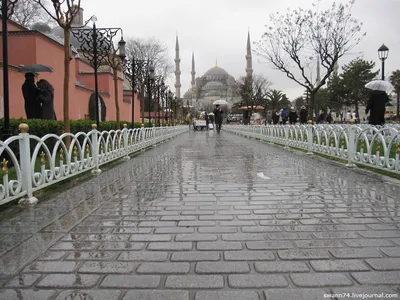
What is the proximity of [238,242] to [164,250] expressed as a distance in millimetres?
718

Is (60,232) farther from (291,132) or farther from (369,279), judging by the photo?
(291,132)

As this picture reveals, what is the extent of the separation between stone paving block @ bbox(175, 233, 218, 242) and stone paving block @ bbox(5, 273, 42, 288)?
1311mm

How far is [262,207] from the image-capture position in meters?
4.74

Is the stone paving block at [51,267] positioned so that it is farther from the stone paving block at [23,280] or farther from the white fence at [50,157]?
the white fence at [50,157]

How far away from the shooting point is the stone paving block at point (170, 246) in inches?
130

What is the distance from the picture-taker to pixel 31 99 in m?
10.3

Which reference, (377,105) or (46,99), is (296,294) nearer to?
(46,99)

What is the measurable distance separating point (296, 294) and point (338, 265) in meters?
0.64

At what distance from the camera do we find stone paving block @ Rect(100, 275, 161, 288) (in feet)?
8.49

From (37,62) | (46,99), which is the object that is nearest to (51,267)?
(46,99)

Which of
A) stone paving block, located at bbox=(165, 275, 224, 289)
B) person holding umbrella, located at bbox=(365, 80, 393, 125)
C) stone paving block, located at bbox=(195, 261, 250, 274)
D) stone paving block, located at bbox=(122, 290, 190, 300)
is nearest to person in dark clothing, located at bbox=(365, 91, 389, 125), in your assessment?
person holding umbrella, located at bbox=(365, 80, 393, 125)

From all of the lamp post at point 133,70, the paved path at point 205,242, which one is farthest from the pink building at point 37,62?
the paved path at point 205,242

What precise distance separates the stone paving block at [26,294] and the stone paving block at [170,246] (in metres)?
1.02

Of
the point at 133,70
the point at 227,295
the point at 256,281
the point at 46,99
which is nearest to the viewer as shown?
the point at 227,295
